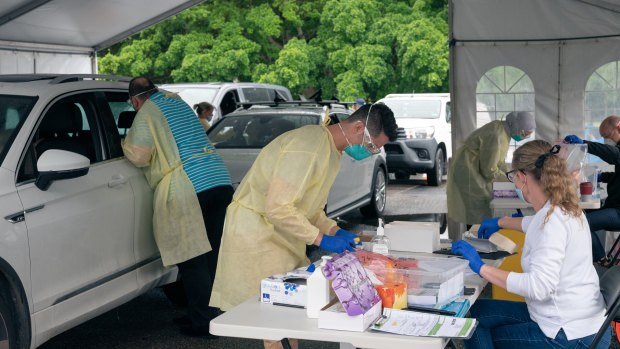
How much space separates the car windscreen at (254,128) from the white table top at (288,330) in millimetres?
5921

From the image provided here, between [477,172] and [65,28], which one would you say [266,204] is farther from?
[65,28]

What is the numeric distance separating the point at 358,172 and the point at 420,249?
598 cm

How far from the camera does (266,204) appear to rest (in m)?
3.86

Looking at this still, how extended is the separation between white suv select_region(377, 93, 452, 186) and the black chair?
11.6m

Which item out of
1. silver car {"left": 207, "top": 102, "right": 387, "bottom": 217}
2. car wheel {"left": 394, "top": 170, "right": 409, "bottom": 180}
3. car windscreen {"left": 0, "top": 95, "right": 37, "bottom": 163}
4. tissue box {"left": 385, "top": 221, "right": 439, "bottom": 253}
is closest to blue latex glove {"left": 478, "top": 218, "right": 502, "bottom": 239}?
tissue box {"left": 385, "top": 221, "right": 439, "bottom": 253}

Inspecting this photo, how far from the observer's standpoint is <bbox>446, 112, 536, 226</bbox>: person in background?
25.6 ft

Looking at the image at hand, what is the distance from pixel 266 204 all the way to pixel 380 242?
65 cm

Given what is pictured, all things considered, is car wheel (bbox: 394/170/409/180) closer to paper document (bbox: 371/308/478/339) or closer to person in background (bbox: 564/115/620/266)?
person in background (bbox: 564/115/620/266)

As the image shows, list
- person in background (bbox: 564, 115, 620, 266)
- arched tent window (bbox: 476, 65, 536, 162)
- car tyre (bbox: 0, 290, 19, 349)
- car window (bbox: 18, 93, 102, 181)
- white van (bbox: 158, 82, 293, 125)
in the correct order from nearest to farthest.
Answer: car tyre (bbox: 0, 290, 19, 349) → car window (bbox: 18, 93, 102, 181) → person in background (bbox: 564, 115, 620, 266) → arched tent window (bbox: 476, 65, 536, 162) → white van (bbox: 158, 82, 293, 125)

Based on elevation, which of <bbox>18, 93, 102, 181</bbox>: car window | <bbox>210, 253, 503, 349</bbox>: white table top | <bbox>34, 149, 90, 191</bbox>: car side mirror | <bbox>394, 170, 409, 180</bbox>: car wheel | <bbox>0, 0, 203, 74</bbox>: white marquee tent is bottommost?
<bbox>394, 170, 409, 180</bbox>: car wheel

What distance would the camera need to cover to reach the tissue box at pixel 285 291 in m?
3.27

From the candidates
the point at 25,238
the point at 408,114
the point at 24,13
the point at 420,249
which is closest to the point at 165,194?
the point at 25,238

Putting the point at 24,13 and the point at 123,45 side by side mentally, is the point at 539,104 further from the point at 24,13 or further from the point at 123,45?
the point at 123,45

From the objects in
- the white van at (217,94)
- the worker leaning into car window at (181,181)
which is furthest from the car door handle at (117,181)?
the white van at (217,94)
